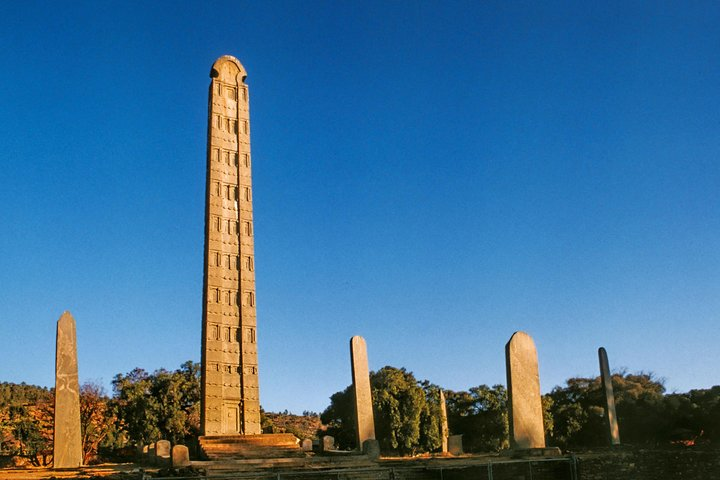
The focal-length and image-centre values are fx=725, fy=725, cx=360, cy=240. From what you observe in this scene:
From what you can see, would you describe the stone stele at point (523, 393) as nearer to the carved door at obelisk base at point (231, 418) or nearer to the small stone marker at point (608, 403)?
the small stone marker at point (608, 403)

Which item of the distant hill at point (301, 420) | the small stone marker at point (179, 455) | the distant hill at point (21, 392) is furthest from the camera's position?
the distant hill at point (301, 420)

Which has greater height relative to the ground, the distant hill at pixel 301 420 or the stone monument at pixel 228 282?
the stone monument at pixel 228 282

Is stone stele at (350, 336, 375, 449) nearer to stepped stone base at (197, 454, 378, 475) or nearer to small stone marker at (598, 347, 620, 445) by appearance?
stepped stone base at (197, 454, 378, 475)

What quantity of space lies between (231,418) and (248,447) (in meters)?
3.56

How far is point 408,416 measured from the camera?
129 ft

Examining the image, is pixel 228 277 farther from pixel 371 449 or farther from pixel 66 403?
→ pixel 371 449

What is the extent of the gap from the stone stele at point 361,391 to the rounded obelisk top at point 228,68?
12.7 metres

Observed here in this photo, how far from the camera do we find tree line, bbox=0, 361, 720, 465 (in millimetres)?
34344

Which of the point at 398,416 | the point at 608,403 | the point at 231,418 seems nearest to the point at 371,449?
the point at 231,418

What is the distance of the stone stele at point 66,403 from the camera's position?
17.2 metres

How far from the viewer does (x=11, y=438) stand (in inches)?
1487

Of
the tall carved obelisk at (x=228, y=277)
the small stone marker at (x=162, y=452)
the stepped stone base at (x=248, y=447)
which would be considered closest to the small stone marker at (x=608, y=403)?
the stepped stone base at (x=248, y=447)

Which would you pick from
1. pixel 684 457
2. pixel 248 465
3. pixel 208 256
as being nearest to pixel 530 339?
pixel 684 457

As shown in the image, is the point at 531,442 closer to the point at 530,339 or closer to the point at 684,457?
the point at 530,339
